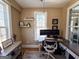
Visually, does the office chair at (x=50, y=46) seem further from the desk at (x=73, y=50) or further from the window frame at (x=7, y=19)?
the window frame at (x=7, y=19)

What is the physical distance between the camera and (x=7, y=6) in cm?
371

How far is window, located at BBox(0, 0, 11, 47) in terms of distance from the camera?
3.46m

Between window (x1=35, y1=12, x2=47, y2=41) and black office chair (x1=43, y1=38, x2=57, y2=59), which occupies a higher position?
window (x1=35, y1=12, x2=47, y2=41)

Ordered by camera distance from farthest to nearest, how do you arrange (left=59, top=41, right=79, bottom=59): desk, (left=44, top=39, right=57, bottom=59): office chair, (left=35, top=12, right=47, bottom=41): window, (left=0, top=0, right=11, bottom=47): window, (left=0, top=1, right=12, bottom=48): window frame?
(left=35, top=12, right=47, bottom=41): window, (left=44, top=39, right=57, bottom=59): office chair, (left=0, top=1, right=12, bottom=48): window frame, (left=0, top=0, right=11, bottom=47): window, (left=59, top=41, right=79, bottom=59): desk

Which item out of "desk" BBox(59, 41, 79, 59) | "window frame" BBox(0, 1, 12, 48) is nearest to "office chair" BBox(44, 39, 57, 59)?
"desk" BBox(59, 41, 79, 59)

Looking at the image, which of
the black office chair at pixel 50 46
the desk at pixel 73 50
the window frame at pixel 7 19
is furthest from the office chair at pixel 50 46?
the window frame at pixel 7 19

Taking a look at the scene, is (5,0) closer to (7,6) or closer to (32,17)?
(7,6)

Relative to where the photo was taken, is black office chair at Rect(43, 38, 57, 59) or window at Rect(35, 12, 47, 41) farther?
window at Rect(35, 12, 47, 41)

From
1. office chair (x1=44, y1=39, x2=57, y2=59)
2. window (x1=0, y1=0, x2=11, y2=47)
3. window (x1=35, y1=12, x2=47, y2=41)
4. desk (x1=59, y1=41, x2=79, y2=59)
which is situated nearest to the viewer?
desk (x1=59, y1=41, x2=79, y2=59)

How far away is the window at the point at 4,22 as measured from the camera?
3465mm

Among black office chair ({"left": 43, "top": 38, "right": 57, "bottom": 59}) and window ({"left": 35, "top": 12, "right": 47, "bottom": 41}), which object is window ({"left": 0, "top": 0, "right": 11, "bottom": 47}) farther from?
window ({"left": 35, "top": 12, "right": 47, "bottom": 41})

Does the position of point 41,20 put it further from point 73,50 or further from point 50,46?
point 73,50

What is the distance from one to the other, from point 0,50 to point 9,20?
151 cm

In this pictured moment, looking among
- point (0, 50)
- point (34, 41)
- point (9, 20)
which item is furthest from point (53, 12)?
point (0, 50)
